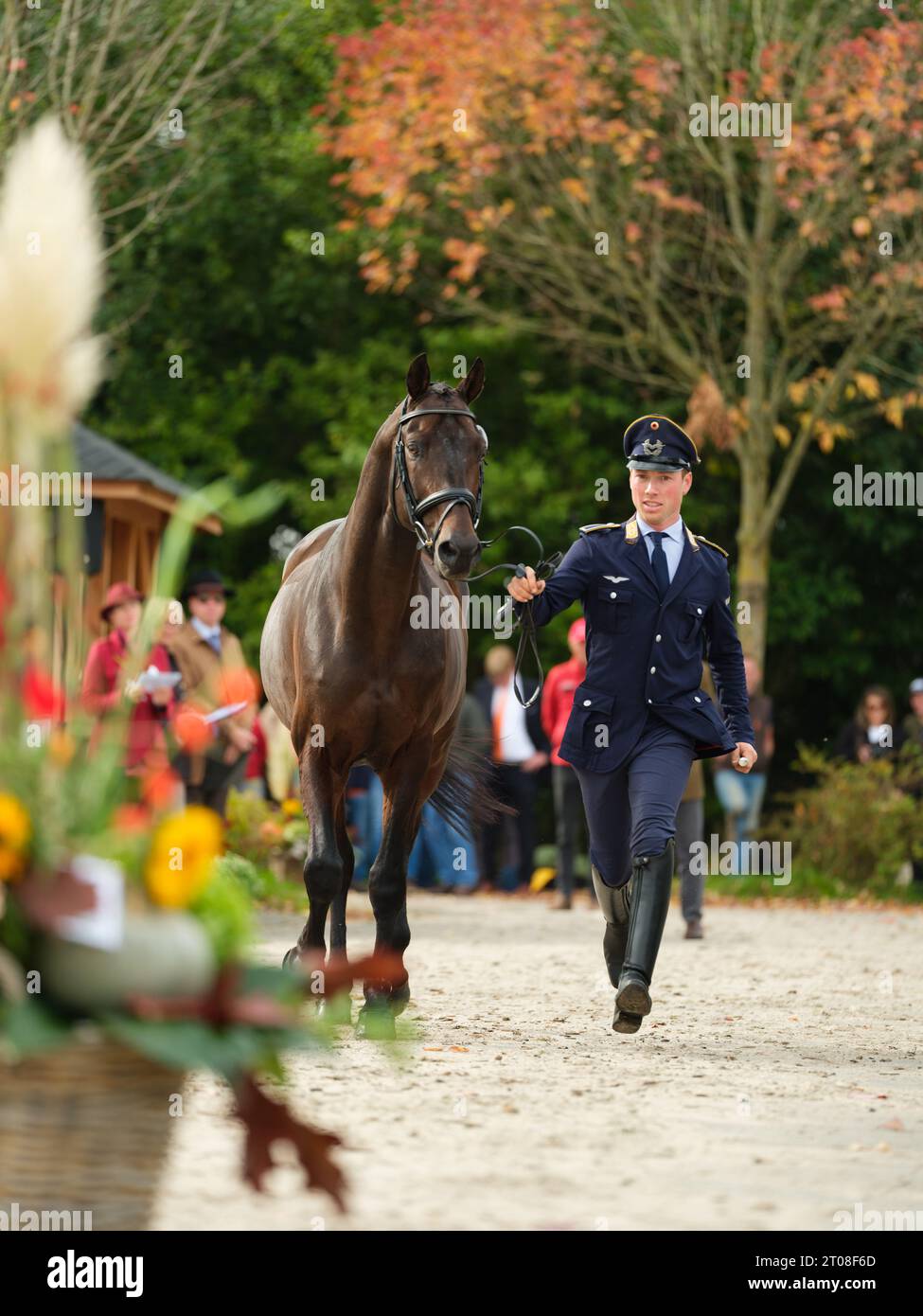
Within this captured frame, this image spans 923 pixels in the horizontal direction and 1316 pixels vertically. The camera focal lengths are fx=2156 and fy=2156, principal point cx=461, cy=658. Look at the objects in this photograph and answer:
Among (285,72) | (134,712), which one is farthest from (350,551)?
(285,72)

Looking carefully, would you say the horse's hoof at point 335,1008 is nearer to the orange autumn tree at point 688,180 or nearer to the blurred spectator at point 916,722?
the blurred spectator at point 916,722

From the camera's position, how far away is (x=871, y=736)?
782 inches

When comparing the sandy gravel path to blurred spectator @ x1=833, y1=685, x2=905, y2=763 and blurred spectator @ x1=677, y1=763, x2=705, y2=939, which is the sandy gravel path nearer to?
blurred spectator @ x1=677, y1=763, x2=705, y2=939

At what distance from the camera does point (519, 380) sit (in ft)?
83.7

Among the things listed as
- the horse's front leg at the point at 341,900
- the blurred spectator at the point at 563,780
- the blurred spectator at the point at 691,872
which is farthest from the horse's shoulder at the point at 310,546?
the blurred spectator at the point at 563,780

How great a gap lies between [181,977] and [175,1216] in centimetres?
175

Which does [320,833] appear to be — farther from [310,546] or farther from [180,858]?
[180,858]

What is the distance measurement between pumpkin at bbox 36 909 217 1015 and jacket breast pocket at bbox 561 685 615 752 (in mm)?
5139

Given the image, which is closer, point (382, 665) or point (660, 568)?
point (660, 568)

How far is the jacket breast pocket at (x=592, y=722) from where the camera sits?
828 centimetres

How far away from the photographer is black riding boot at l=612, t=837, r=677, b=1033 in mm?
8055

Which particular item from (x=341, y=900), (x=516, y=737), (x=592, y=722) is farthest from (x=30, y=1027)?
(x=516, y=737)

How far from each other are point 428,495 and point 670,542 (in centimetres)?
103

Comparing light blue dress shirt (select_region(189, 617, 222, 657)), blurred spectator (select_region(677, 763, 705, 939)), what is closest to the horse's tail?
light blue dress shirt (select_region(189, 617, 222, 657))
